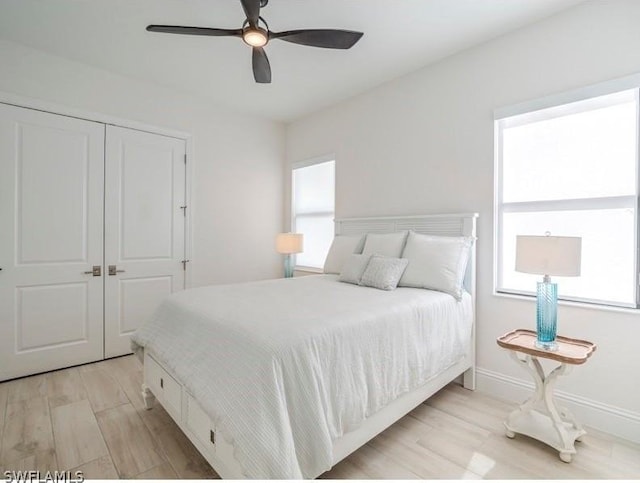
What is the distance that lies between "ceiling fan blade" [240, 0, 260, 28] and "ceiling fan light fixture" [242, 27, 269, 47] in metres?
0.04

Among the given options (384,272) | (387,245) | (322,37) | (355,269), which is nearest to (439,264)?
(384,272)

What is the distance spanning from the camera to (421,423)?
205cm

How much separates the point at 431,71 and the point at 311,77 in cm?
116

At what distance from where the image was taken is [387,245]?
281 centimetres

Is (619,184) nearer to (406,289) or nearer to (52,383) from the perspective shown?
(406,289)

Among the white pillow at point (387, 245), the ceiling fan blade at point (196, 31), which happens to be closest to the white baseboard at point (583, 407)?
the white pillow at point (387, 245)

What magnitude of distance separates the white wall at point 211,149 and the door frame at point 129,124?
5 centimetres

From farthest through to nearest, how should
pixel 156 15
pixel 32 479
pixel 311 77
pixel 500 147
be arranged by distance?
pixel 311 77 → pixel 500 147 → pixel 156 15 → pixel 32 479

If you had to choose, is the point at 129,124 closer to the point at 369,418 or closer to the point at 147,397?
the point at 147,397

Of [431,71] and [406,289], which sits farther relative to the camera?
[431,71]

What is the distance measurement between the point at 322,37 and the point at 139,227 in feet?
8.56

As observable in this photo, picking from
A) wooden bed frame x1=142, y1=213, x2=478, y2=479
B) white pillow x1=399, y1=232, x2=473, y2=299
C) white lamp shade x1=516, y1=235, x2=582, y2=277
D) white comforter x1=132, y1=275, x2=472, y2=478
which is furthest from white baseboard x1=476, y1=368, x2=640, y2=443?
white lamp shade x1=516, y1=235, x2=582, y2=277

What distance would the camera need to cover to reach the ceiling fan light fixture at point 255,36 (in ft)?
6.11

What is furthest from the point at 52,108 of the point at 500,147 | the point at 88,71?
the point at 500,147
